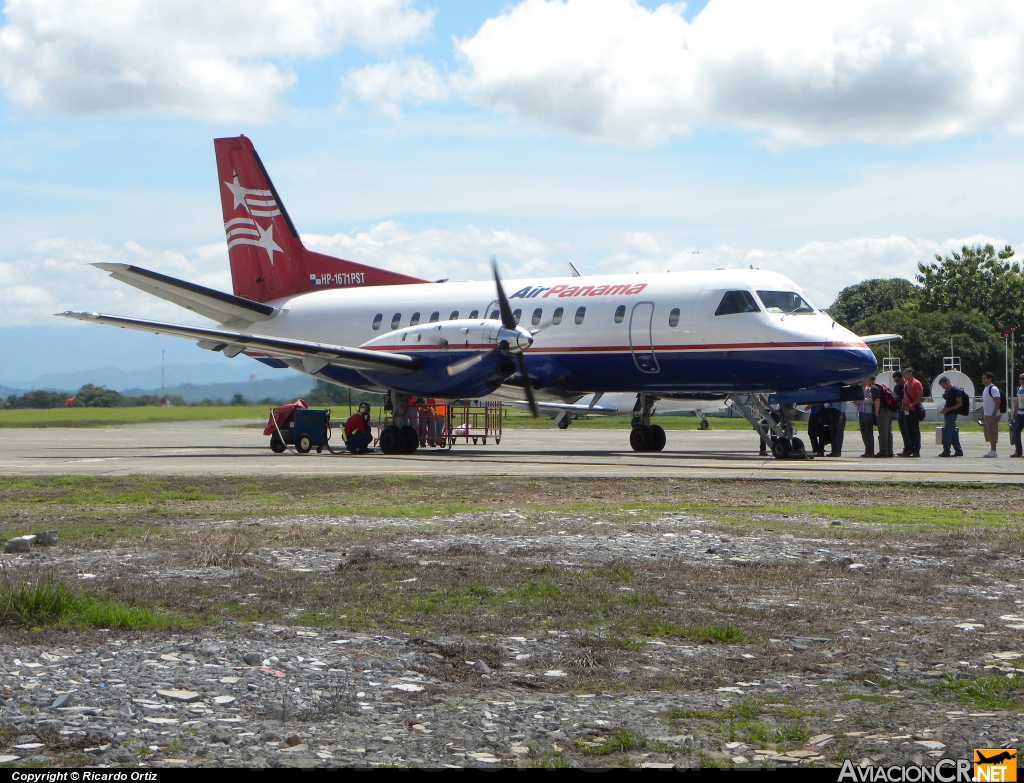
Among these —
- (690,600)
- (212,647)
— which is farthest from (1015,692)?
(212,647)

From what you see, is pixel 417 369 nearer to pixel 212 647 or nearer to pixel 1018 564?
pixel 1018 564

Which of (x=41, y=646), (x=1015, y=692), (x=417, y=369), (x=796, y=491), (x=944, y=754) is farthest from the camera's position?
(x=417, y=369)

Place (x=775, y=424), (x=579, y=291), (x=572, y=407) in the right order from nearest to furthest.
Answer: (x=775, y=424), (x=579, y=291), (x=572, y=407)

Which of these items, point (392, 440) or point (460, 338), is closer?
point (460, 338)

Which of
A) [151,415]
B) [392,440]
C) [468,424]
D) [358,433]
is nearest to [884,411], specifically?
[392,440]

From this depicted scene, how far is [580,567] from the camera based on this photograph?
8.68 meters

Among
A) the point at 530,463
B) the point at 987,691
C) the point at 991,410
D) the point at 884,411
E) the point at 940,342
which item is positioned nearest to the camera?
the point at 987,691

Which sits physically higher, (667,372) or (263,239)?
(263,239)

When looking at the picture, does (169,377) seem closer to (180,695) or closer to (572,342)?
(572,342)

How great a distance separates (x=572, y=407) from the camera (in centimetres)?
2969

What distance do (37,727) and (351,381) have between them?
21.3 meters

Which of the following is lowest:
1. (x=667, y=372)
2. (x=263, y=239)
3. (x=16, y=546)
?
(x=16, y=546)

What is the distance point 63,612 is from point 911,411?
20.8 m

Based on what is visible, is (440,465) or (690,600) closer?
(690,600)
